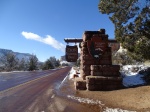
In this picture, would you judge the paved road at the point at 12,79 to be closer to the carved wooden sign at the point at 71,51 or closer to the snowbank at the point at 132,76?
the carved wooden sign at the point at 71,51

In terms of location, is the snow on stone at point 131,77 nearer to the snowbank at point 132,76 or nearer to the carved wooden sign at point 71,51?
the snowbank at point 132,76

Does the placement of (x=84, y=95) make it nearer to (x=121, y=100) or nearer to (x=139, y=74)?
(x=121, y=100)

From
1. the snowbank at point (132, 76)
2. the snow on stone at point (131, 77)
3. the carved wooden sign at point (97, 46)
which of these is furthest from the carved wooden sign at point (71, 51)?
the carved wooden sign at point (97, 46)

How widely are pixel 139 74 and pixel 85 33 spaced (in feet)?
18.1

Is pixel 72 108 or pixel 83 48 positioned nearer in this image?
pixel 72 108

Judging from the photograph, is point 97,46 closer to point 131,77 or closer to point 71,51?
point 131,77

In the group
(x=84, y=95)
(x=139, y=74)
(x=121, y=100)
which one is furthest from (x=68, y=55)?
(x=121, y=100)

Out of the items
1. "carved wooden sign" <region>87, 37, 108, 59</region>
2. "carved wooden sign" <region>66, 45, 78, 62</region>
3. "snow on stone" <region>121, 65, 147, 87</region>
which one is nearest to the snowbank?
"snow on stone" <region>121, 65, 147, 87</region>

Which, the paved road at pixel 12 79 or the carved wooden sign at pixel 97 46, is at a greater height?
the carved wooden sign at pixel 97 46

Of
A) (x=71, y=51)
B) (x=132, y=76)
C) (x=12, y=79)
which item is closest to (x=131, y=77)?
(x=132, y=76)

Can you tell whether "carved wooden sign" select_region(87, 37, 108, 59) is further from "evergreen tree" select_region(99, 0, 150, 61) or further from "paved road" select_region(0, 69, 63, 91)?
"paved road" select_region(0, 69, 63, 91)

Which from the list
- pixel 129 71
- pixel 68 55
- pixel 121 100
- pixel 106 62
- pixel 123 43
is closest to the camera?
pixel 121 100

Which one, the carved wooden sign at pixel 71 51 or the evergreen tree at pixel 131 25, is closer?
the evergreen tree at pixel 131 25

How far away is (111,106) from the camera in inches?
399
